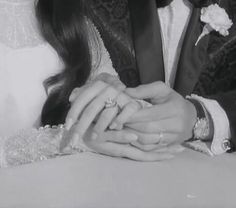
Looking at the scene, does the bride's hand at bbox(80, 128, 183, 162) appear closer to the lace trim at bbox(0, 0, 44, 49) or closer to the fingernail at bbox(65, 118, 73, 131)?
the fingernail at bbox(65, 118, 73, 131)

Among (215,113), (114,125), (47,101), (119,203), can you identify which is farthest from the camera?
(47,101)

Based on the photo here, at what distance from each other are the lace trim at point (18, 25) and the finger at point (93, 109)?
0.44 metres

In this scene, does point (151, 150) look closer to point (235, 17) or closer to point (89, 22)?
point (89, 22)

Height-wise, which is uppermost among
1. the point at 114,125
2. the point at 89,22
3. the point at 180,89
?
the point at 89,22

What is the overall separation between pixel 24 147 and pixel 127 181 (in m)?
0.26

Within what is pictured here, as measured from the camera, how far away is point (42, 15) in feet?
4.57

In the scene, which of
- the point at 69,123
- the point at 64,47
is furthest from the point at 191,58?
the point at 69,123

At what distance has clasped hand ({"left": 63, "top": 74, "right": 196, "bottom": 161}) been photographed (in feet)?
3.31

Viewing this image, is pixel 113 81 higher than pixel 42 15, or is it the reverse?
pixel 42 15

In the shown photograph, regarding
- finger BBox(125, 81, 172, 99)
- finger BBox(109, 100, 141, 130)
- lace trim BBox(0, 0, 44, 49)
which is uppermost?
lace trim BBox(0, 0, 44, 49)

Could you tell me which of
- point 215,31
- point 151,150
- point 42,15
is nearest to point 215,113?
point 151,150

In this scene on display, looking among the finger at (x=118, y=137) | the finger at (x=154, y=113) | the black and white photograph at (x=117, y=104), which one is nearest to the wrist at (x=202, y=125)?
the black and white photograph at (x=117, y=104)

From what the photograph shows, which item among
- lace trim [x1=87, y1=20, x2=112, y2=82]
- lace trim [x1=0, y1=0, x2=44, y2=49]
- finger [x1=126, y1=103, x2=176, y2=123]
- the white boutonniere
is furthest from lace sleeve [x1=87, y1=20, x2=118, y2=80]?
finger [x1=126, y1=103, x2=176, y2=123]

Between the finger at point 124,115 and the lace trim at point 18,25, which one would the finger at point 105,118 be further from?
the lace trim at point 18,25
